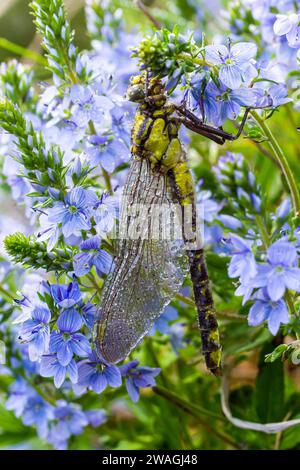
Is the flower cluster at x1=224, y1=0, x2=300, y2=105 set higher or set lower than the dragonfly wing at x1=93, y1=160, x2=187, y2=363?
higher

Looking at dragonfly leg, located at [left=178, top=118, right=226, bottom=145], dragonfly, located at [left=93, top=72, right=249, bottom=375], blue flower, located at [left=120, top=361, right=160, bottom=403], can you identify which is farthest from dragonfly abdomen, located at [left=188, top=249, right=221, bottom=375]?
dragonfly leg, located at [left=178, top=118, right=226, bottom=145]

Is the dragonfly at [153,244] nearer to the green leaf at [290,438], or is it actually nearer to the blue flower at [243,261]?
the blue flower at [243,261]

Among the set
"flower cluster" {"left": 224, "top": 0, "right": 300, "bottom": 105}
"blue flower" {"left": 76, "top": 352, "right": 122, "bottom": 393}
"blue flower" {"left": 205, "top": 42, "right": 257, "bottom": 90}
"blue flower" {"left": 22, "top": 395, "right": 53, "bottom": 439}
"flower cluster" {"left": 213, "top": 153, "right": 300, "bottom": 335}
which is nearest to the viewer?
"flower cluster" {"left": 213, "top": 153, "right": 300, "bottom": 335}

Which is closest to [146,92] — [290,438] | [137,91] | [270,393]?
[137,91]

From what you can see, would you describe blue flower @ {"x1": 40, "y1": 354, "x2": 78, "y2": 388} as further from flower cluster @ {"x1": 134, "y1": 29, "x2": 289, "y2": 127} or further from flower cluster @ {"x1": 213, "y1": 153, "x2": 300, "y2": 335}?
flower cluster @ {"x1": 134, "y1": 29, "x2": 289, "y2": 127}

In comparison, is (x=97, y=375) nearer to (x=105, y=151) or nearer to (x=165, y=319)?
(x=165, y=319)

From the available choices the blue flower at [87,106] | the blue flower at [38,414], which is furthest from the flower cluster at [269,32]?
the blue flower at [38,414]
